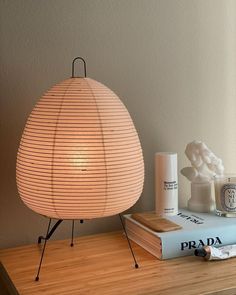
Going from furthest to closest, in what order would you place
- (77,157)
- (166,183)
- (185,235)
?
(166,183) → (185,235) → (77,157)

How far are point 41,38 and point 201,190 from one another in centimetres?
50

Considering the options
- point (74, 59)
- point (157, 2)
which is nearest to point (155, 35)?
point (157, 2)

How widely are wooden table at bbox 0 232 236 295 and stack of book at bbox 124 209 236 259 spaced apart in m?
0.02

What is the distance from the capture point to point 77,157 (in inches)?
31.7

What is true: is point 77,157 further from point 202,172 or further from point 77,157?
point 202,172

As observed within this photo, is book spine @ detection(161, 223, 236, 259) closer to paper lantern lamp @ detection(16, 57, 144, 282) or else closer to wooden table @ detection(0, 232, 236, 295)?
wooden table @ detection(0, 232, 236, 295)

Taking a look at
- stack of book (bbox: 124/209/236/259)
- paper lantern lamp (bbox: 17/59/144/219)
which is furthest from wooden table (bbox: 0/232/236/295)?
paper lantern lamp (bbox: 17/59/144/219)

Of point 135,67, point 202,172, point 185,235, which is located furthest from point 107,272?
point 135,67

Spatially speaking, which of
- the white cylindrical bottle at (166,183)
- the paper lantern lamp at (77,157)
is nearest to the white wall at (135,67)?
the white cylindrical bottle at (166,183)

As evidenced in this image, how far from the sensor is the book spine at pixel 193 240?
949mm

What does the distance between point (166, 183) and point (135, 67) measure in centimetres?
28

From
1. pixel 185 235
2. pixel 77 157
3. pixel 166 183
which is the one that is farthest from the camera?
pixel 166 183

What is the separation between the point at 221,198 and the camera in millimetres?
1068

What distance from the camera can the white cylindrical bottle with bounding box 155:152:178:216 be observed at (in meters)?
1.06
